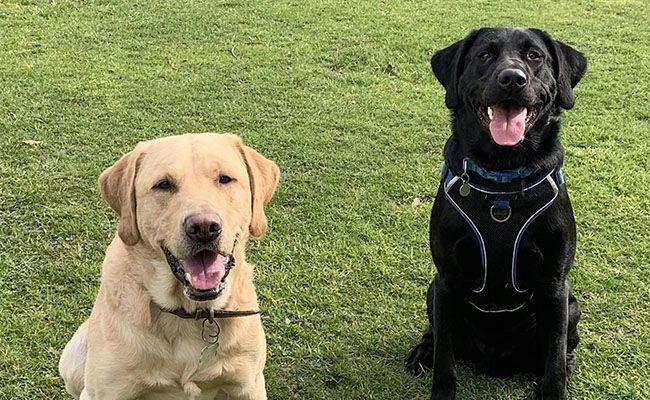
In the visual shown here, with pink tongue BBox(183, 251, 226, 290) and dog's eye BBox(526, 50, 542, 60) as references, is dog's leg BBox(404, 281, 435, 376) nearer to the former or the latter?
dog's eye BBox(526, 50, 542, 60)

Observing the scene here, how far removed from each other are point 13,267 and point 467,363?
2461mm

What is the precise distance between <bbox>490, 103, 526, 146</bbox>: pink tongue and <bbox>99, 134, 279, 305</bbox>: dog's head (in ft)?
3.21

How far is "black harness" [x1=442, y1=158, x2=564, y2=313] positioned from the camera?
303cm

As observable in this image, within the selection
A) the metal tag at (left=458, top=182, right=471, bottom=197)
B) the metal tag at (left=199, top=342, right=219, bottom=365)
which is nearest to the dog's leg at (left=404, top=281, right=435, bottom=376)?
the metal tag at (left=458, top=182, right=471, bottom=197)

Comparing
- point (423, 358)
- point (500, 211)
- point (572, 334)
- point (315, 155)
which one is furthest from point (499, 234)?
point (315, 155)

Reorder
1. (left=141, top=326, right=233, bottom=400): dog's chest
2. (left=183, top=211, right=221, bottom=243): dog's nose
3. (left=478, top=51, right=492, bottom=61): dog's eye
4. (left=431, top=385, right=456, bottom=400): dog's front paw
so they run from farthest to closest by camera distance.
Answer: (left=431, top=385, right=456, bottom=400): dog's front paw → (left=478, top=51, right=492, bottom=61): dog's eye → (left=141, top=326, right=233, bottom=400): dog's chest → (left=183, top=211, right=221, bottom=243): dog's nose

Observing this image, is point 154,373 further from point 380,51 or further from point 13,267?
point 380,51

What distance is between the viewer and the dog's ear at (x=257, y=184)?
2812 mm

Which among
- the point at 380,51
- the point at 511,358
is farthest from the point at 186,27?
the point at 511,358

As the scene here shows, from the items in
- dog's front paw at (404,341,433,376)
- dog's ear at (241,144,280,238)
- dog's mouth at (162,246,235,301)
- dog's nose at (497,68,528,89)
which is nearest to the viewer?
dog's mouth at (162,246,235,301)

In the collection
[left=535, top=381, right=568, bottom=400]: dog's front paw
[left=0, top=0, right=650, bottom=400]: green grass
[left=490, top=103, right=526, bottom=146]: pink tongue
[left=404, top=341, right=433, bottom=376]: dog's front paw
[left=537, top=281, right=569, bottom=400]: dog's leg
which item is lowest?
[left=0, top=0, right=650, bottom=400]: green grass

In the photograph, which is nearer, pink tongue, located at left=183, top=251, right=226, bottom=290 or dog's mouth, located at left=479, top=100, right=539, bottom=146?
pink tongue, located at left=183, top=251, right=226, bottom=290

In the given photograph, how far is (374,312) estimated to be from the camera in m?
3.98

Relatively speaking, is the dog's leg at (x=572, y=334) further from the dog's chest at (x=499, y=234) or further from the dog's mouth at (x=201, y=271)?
the dog's mouth at (x=201, y=271)
